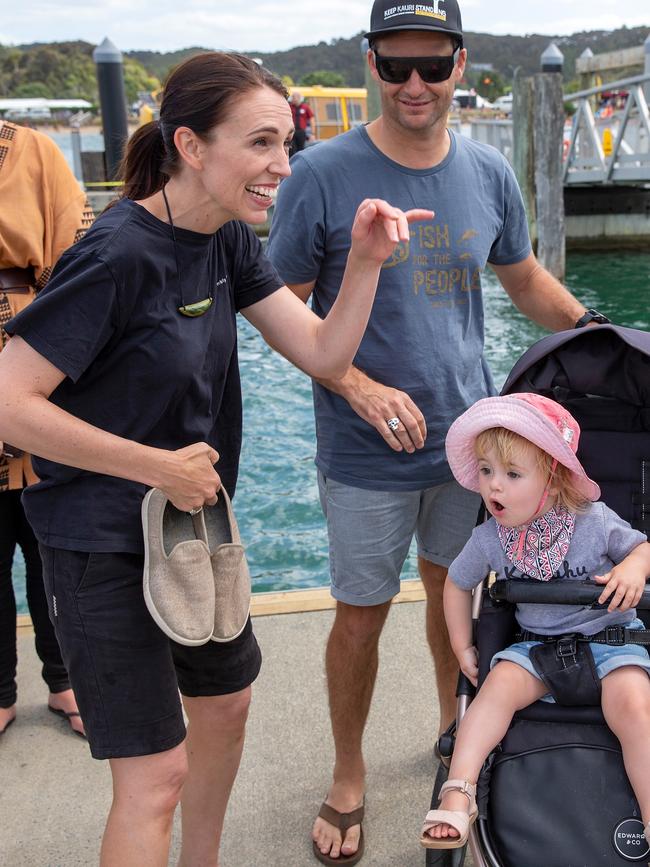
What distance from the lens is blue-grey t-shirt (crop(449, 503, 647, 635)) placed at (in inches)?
90.2

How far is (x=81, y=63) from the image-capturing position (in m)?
109

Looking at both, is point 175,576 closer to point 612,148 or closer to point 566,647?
point 566,647

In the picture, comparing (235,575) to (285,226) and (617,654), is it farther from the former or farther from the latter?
(285,226)

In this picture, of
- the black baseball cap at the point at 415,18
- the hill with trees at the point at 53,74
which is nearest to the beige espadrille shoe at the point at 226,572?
the black baseball cap at the point at 415,18

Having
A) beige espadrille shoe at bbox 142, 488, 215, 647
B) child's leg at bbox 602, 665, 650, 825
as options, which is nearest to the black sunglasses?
beige espadrille shoe at bbox 142, 488, 215, 647

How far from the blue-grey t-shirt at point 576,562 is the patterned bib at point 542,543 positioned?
2 cm

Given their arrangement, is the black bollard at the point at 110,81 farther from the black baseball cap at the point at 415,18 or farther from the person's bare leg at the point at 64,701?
the black baseball cap at the point at 415,18

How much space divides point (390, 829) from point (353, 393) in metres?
1.27

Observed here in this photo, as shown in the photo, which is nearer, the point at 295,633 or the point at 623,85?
the point at 295,633

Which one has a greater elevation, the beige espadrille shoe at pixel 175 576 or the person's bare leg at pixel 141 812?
the beige espadrille shoe at pixel 175 576

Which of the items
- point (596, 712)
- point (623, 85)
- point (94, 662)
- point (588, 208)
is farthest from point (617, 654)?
point (588, 208)

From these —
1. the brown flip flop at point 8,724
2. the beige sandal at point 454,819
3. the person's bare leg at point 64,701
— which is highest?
the beige sandal at point 454,819

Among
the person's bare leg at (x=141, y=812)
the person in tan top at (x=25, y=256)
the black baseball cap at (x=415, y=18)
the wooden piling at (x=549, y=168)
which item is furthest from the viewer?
the wooden piling at (x=549, y=168)

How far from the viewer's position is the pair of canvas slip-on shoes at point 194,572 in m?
2.00
